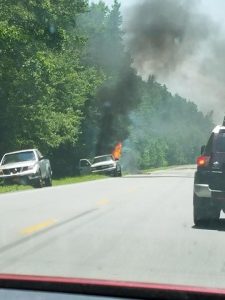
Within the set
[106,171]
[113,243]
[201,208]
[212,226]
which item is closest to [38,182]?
[201,208]

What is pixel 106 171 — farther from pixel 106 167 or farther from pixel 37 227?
pixel 37 227

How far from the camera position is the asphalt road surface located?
6852 millimetres

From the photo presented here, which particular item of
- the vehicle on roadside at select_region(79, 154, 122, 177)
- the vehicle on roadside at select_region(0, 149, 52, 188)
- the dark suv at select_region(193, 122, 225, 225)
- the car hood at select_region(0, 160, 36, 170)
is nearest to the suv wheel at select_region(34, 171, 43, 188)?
the vehicle on roadside at select_region(0, 149, 52, 188)

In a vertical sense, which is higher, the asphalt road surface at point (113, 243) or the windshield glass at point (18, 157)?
the windshield glass at point (18, 157)

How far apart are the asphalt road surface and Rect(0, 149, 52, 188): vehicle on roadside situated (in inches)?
437

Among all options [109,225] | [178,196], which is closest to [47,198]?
[178,196]

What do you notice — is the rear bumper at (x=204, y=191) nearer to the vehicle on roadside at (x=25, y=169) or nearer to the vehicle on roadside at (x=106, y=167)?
the vehicle on roadside at (x=25, y=169)

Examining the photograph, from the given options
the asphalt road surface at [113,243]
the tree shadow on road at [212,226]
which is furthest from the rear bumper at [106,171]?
the tree shadow on road at [212,226]

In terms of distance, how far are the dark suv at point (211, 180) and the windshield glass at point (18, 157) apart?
17300 mm

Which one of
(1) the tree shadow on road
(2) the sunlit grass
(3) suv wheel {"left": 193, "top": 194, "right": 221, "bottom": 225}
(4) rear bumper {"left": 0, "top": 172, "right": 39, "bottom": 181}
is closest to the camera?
(1) the tree shadow on road

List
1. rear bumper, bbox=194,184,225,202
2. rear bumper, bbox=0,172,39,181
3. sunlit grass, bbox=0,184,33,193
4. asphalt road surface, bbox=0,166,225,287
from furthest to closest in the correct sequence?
rear bumper, bbox=0,172,39,181 < sunlit grass, bbox=0,184,33,193 < rear bumper, bbox=194,184,225,202 < asphalt road surface, bbox=0,166,225,287

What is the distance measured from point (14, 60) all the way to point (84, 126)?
74.7 ft

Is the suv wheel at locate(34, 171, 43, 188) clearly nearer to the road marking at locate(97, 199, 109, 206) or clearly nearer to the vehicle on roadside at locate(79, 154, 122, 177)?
the road marking at locate(97, 199, 109, 206)

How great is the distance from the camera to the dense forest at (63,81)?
1331 inches
